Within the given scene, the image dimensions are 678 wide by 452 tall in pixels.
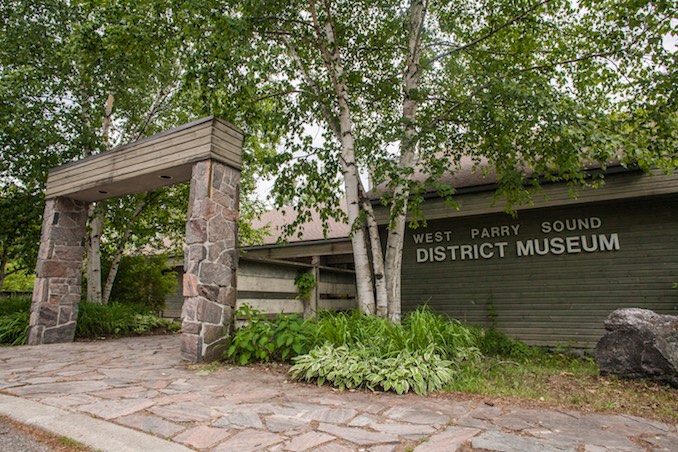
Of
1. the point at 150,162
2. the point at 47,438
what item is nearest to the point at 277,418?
the point at 47,438

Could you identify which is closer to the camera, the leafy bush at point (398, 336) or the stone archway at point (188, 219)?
the leafy bush at point (398, 336)

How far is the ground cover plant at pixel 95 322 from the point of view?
7.49m

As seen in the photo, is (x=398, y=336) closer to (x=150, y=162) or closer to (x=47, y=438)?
(x=47, y=438)

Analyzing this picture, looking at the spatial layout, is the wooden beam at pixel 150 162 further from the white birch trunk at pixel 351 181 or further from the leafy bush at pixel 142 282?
the leafy bush at pixel 142 282

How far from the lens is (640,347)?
4.54 m

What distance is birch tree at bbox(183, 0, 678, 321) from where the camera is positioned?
5992 mm

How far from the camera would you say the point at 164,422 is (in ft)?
9.41

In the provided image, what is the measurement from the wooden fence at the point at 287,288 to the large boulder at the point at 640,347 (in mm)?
4969

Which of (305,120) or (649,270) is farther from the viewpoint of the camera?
(305,120)

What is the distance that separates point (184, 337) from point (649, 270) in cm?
799

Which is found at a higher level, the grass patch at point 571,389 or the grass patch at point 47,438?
the grass patch at point 47,438

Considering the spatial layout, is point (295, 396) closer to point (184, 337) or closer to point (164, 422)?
point (164, 422)

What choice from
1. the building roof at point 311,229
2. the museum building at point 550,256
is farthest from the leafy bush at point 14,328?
the museum building at point 550,256

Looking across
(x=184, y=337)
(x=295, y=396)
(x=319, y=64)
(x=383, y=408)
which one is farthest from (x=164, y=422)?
(x=319, y=64)
